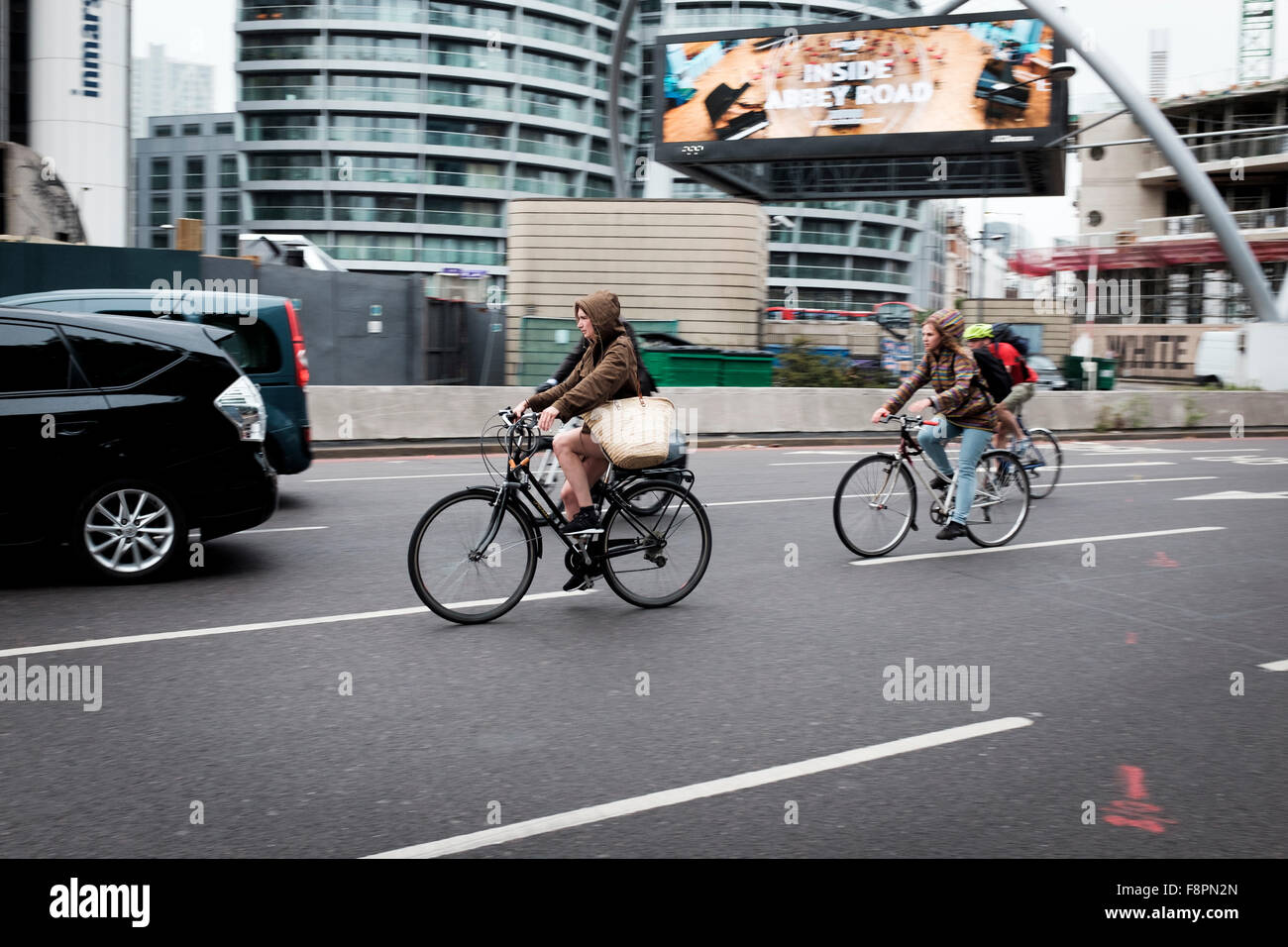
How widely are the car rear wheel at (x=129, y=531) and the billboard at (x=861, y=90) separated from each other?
23.5 metres

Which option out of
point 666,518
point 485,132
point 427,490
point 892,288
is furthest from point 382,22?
point 666,518

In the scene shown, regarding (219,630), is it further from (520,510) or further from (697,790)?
(697,790)

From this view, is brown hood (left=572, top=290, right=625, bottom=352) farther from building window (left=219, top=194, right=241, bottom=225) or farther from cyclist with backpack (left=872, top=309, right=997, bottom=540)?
building window (left=219, top=194, right=241, bottom=225)

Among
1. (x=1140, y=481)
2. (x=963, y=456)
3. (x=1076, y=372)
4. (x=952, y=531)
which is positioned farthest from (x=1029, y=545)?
(x=1076, y=372)

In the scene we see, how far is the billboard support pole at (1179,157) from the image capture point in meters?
26.4

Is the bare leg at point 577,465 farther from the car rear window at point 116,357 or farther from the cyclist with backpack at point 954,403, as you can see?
the cyclist with backpack at point 954,403

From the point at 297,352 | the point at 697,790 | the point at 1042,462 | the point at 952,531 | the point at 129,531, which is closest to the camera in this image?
the point at 697,790

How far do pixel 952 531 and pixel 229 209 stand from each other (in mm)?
91642

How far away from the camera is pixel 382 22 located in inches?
3194

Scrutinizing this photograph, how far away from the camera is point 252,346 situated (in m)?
10.8

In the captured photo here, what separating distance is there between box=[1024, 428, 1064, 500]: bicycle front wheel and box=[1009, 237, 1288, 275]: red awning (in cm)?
5083

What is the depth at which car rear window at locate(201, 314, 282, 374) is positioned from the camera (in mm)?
10773
